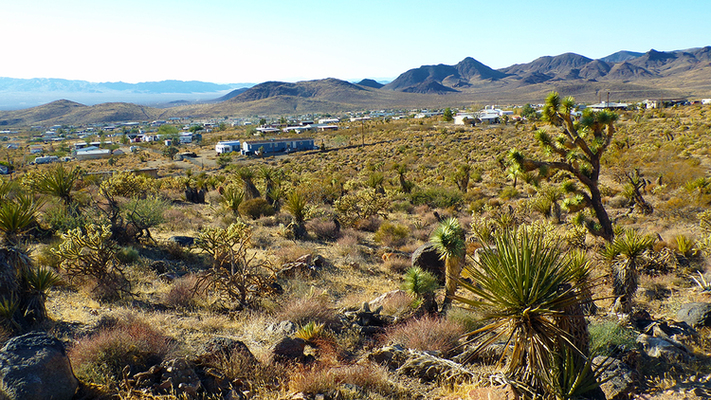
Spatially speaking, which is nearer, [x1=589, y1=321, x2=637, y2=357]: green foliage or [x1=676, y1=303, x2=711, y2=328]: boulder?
[x1=589, y1=321, x2=637, y2=357]: green foliage

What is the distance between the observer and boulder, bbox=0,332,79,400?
3967 millimetres

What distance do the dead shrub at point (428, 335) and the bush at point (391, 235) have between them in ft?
22.9

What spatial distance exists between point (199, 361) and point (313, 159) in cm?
4463

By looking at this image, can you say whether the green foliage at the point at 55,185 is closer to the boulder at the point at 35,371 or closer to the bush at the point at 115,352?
the bush at the point at 115,352

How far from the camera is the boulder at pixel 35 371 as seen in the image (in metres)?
3.97

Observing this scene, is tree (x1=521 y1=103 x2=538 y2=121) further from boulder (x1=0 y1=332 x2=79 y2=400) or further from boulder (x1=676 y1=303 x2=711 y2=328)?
boulder (x1=0 y1=332 x2=79 y2=400)

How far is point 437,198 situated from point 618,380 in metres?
15.2

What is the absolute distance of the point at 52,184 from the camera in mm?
11312

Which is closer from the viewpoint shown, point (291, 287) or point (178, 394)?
point (178, 394)

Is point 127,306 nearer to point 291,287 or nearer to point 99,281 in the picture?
point 99,281

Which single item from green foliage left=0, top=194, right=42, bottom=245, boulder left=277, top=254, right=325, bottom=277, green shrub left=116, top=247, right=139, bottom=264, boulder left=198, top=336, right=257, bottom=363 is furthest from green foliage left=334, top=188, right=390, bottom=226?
boulder left=198, top=336, right=257, bottom=363

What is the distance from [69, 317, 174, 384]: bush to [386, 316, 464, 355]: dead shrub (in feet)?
11.0

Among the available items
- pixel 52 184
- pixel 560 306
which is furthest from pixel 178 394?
pixel 52 184

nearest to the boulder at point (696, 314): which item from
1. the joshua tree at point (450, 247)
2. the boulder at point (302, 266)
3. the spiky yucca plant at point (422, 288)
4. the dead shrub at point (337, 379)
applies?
the joshua tree at point (450, 247)
